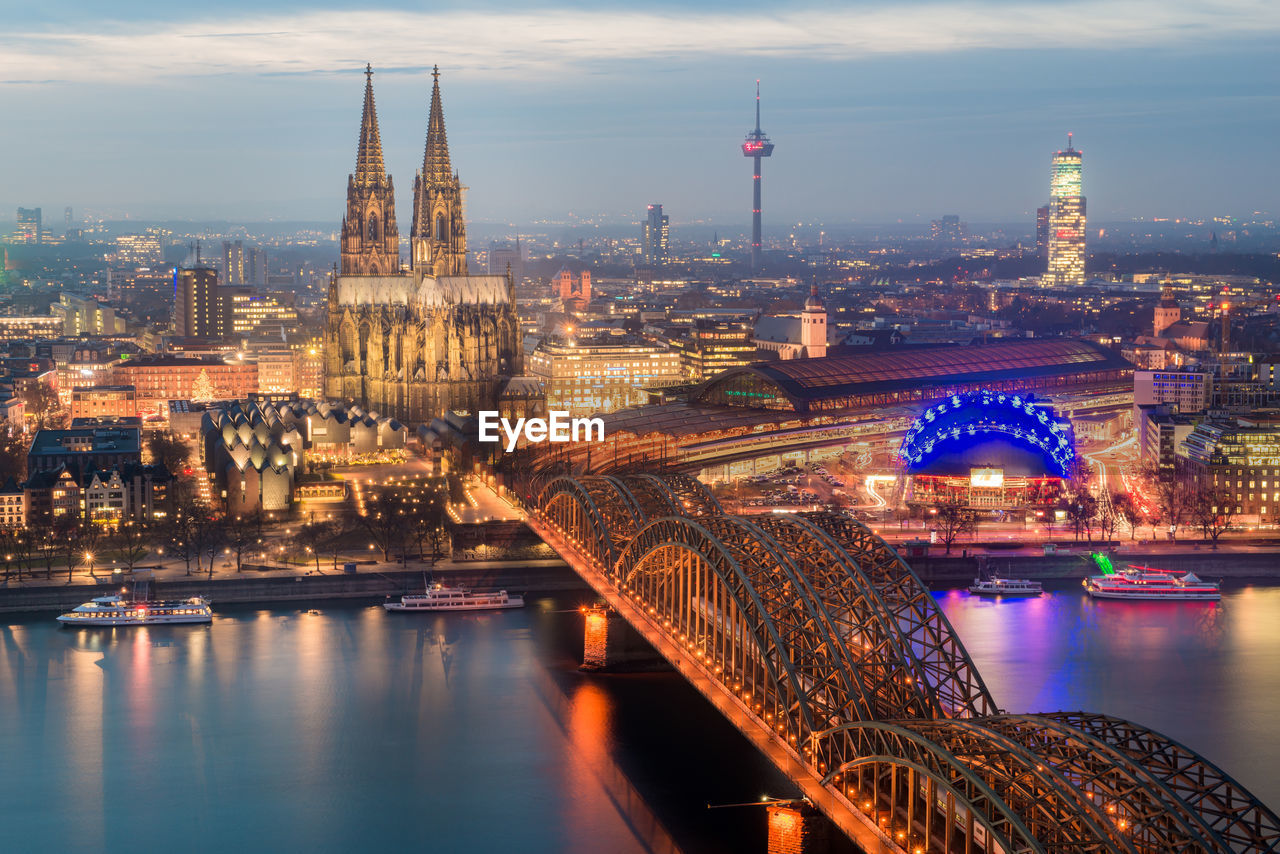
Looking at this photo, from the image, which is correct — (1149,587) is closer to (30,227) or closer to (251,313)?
(251,313)

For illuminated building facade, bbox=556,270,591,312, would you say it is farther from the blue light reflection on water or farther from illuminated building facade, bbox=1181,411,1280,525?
the blue light reflection on water

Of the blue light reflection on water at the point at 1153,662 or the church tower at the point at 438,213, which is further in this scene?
the church tower at the point at 438,213

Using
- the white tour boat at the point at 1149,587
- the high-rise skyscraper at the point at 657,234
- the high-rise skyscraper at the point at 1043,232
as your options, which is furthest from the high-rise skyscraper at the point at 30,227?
the white tour boat at the point at 1149,587

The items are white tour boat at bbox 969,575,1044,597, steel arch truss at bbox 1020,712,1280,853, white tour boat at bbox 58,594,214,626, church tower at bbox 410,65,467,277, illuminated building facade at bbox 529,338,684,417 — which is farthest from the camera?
illuminated building facade at bbox 529,338,684,417

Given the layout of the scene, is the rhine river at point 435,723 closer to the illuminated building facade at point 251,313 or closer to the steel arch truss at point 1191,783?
the steel arch truss at point 1191,783

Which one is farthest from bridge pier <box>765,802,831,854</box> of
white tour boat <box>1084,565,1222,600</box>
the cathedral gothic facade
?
the cathedral gothic facade

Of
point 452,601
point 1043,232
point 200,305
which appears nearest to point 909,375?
point 452,601
